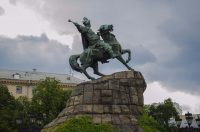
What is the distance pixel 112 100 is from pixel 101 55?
8.21 ft

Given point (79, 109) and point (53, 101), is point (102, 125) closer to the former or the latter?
point (79, 109)

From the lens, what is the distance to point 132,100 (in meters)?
10.2

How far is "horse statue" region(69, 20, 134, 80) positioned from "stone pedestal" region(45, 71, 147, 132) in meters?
1.23

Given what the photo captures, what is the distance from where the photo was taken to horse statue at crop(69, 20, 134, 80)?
11.5 meters

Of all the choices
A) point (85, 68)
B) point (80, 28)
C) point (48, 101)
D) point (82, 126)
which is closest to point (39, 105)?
point (48, 101)

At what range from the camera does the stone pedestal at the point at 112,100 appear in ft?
30.9

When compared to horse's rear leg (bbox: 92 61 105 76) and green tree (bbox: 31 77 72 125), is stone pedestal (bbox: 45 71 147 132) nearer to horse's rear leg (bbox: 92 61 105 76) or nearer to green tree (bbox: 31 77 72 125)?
horse's rear leg (bbox: 92 61 105 76)

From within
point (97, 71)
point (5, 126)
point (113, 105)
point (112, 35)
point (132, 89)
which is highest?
point (112, 35)

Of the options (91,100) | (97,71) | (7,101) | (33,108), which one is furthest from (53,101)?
(91,100)

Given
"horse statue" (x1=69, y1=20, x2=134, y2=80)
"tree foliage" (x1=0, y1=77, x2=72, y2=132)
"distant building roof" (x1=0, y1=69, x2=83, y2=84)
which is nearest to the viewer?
"horse statue" (x1=69, y1=20, x2=134, y2=80)

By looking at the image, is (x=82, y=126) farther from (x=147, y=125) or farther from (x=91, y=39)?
(x=91, y=39)

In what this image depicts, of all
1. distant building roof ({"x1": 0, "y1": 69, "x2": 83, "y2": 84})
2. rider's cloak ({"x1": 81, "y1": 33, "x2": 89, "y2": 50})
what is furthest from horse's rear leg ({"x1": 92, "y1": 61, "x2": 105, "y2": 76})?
distant building roof ({"x1": 0, "y1": 69, "x2": 83, "y2": 84})

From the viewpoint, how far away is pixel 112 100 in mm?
9922

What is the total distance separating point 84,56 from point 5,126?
1753cm
